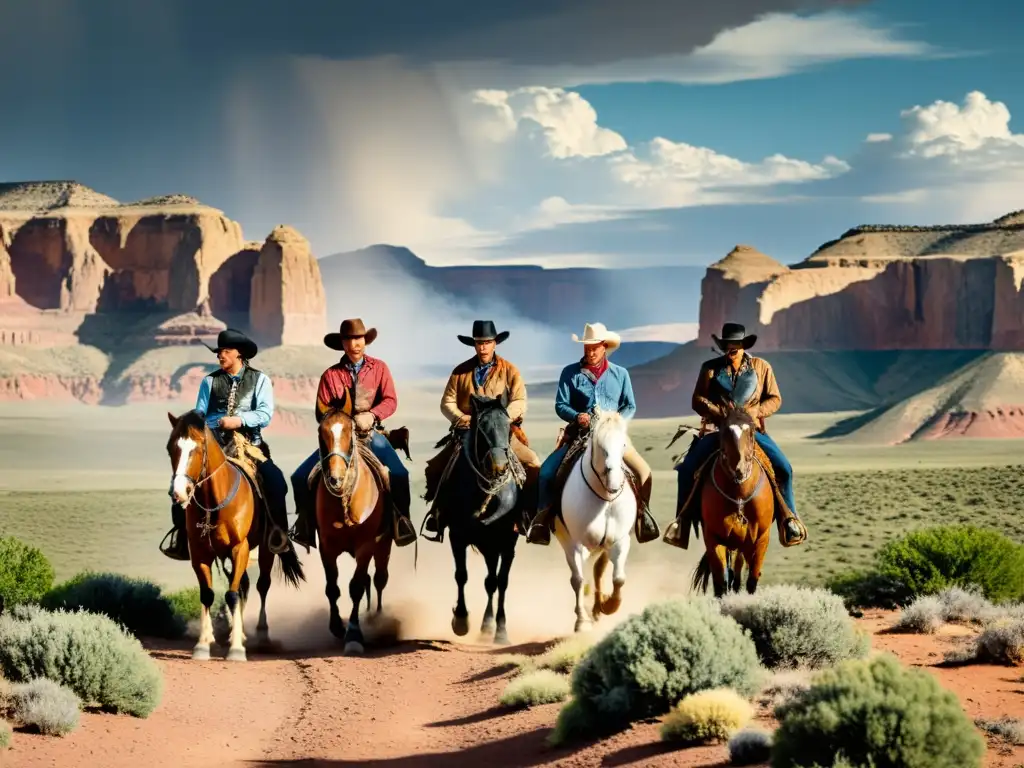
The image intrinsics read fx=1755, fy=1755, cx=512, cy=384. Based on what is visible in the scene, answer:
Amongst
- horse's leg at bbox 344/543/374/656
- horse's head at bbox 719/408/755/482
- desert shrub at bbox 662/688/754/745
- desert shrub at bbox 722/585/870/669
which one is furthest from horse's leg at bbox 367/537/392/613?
desert shrub at bbox 662/688/754/745

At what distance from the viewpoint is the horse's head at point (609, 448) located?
1512cm

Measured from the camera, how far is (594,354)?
1667 centimetres

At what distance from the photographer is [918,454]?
91938 millimetres

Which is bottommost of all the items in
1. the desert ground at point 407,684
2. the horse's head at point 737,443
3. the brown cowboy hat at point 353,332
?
the desert ground at point 407,684

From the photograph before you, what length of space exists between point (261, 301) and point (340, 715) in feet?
505

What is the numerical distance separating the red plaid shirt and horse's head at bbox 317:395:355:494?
1.87 ft

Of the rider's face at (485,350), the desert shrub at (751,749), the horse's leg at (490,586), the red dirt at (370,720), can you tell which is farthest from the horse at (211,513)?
the desert shrub at (751,749)

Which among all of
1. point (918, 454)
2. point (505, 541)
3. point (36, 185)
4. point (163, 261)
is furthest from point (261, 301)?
point (505, 541)

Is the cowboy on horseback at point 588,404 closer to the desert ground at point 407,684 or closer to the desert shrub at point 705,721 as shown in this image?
the desert ground at point 407,684

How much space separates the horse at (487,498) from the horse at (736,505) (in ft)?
6.48

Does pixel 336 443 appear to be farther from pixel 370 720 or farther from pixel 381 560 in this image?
pixel 370 720

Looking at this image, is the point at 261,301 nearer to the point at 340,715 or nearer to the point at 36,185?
the point at 36,185

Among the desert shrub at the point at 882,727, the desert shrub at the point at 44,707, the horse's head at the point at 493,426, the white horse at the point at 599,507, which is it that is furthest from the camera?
the horse's head at the point at 493,426

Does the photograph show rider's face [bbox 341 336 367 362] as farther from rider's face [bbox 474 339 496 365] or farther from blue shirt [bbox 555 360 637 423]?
blue shirt [bbox 555 360 637 423]
